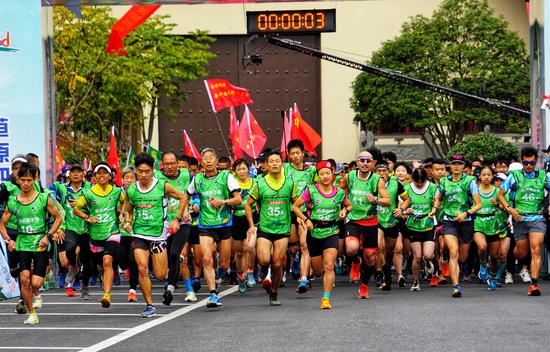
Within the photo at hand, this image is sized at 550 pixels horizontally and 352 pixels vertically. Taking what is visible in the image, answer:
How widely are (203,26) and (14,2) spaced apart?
51041 mm

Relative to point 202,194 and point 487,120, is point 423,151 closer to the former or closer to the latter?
point 487,120

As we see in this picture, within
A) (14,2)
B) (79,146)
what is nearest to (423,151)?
(79,146)

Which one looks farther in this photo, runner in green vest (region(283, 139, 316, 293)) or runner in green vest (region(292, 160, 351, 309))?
runner in green vest (region(283, 139, 316, 293))

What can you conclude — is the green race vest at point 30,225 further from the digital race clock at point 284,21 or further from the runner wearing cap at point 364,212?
the digital race clock at point 284,21

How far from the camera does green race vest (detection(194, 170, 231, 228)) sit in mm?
17016

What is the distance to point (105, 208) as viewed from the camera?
1736 cm

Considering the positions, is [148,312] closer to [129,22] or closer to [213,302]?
[213,302]

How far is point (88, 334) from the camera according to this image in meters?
13.1

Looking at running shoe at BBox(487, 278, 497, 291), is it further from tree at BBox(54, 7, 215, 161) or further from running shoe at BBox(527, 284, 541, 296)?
tree at BBox(54, 7, 215, 161)

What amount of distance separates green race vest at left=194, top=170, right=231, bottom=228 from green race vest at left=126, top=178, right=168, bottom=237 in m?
1.69

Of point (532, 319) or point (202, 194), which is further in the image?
point (202, 194)

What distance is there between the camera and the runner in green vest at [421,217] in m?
19.3

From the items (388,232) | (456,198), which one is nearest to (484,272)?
(388,232)

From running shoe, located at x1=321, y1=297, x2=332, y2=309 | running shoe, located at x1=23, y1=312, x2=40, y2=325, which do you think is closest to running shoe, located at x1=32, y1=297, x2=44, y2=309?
running shoe, located at x1=23, y1=312, x2=40, y2=325
